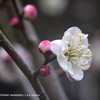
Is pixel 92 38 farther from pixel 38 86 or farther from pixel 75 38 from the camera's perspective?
pixel 38 86

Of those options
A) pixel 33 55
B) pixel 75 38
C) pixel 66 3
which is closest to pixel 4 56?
pixel 33 55

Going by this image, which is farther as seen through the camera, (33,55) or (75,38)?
(33,55)

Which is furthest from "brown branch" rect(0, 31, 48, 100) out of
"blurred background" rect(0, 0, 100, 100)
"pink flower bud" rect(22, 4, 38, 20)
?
"blurred background" rect(0, 0, 100, 100)

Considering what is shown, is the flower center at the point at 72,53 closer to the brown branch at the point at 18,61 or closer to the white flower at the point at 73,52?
the white flower at the point at 73,52

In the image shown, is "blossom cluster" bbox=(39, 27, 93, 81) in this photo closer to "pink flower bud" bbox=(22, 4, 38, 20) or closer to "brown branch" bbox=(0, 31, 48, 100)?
"brown branch" bbox=(0, 31, 48, 100)

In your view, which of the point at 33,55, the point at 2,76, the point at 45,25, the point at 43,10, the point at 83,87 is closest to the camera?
the point at 33,55

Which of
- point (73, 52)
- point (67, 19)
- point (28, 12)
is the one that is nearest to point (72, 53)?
point (73, 52)

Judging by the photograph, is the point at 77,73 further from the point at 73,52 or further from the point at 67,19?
the point at 67,19

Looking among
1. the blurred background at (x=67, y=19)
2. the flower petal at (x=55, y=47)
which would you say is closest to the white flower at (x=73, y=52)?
the flower petal at (x=55, y=47)
